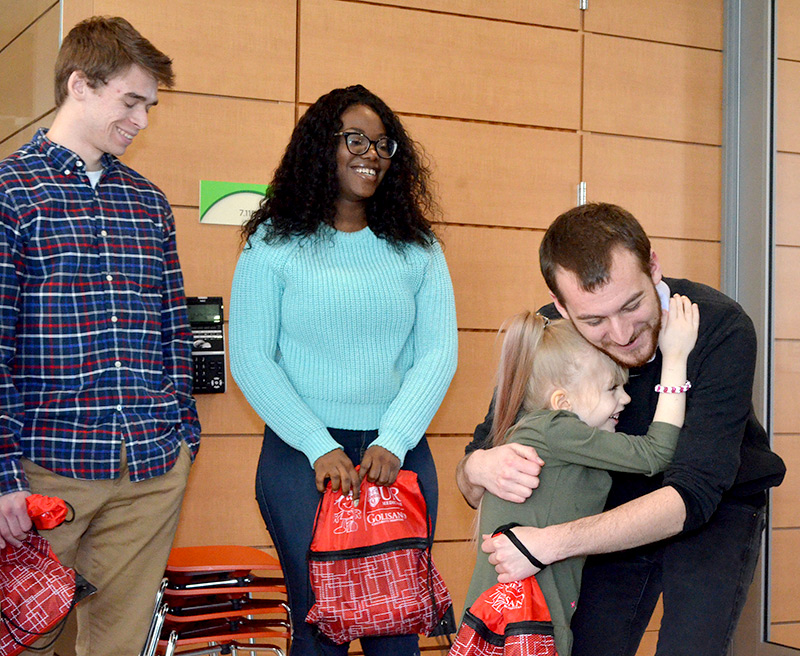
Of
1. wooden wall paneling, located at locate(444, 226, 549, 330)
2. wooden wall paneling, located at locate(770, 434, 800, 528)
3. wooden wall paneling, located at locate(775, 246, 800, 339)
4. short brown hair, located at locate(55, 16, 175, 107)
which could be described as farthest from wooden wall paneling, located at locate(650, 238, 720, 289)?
short brown hair, located at locate(55, 16, 175, 107)

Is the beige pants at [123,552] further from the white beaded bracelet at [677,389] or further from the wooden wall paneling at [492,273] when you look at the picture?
the wooden wall paneling at [492,273]

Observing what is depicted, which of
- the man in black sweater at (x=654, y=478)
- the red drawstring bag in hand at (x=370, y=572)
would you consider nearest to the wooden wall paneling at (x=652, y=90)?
the man in black sweater at (x=654, y=478)

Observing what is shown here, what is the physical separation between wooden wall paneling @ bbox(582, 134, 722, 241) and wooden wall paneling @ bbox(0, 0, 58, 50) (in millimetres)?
2377

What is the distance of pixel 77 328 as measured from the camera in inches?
83.0

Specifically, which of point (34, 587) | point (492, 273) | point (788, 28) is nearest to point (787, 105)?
point (788, 28)

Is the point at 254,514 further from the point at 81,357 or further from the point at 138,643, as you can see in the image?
the point at 81,357

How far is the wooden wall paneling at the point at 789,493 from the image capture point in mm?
3393

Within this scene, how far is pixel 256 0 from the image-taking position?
3338 millimetres

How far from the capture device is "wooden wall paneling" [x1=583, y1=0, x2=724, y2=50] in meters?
3.87

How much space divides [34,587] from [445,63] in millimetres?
2662

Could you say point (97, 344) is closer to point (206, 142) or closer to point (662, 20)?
point (206, 142)

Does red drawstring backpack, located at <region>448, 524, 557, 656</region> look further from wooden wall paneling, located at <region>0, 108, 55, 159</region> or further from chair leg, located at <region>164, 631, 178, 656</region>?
wooden wall paneling, located at <region>0, 108, 55, 159</region>

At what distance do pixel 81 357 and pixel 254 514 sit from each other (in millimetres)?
1381

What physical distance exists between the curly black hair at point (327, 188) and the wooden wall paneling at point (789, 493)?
1.93m
